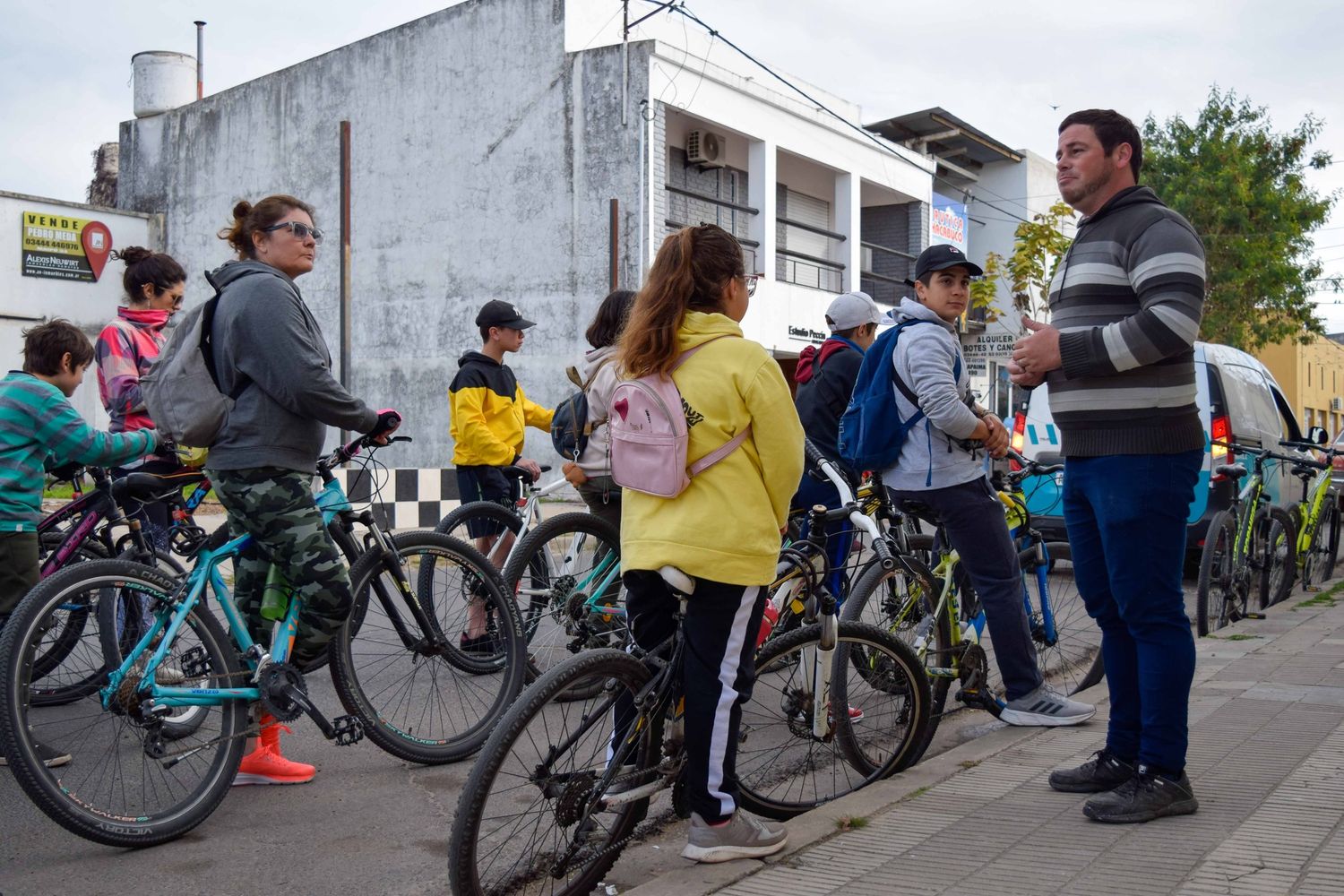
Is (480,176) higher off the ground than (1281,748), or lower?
Result: higher

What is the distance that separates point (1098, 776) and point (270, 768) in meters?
2.81

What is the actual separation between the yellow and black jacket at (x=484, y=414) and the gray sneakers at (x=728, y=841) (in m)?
3.33

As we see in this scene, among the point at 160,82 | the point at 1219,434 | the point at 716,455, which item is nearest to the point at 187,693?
the point at 716,455

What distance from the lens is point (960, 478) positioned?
4.70 meters

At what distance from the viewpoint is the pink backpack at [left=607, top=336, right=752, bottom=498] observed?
319 cm

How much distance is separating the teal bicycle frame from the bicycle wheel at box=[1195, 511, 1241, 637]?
536 cm

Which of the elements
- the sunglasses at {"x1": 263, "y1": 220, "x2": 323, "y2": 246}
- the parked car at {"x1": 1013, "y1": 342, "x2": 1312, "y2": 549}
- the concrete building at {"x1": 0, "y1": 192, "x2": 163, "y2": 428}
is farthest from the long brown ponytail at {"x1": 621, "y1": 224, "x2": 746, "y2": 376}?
the concrete building at {"x1": 0, "y1": 192, "x2": 163, "y2": 428}

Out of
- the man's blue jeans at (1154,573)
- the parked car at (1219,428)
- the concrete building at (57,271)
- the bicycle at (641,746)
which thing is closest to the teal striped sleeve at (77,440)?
the bicycle at (641,746)

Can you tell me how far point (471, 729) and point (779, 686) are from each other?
1405 mm

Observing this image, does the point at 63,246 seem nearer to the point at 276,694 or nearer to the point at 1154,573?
the point at 276,694

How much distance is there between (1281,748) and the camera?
4266 millimetres

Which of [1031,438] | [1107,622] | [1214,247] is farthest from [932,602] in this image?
[1214,247]

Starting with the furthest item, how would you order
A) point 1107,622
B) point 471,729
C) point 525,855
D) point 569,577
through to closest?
point 569,577 → point 471,729 → point 1107,622 → point 525,855

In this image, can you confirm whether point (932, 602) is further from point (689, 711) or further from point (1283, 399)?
point (1283, 399)
